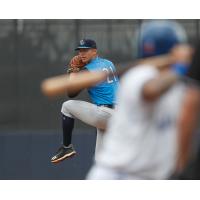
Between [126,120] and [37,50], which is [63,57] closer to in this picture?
[37,50]

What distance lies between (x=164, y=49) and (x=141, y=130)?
0.40 m

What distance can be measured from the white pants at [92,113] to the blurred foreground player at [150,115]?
4.16 m

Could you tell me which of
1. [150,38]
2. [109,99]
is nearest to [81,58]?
[109,99]

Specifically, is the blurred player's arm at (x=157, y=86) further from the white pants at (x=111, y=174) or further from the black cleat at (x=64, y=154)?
the black cleat at (x=64, y=154)

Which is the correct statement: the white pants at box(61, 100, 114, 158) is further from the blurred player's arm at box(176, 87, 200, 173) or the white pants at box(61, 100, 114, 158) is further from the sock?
A: the blurred player's arm at box(176, 87, 200, 173)

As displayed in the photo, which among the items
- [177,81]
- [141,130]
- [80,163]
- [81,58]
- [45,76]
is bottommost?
[80,163]

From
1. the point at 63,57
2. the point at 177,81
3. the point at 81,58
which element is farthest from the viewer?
the point at 63,57

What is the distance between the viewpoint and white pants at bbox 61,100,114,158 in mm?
8156

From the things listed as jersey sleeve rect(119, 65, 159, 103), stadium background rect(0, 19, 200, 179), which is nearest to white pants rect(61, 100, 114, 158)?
stadium background rect(0, 19, 200, 179)

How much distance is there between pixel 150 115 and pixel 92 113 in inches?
175

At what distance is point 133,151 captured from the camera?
3861 mm

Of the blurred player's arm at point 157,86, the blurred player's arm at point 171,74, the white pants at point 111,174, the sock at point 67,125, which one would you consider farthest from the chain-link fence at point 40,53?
the blurred player's arm at point 157,86

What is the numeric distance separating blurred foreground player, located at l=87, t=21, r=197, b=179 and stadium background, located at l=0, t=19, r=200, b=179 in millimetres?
8428

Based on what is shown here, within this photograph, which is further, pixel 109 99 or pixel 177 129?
pixel 109 99
